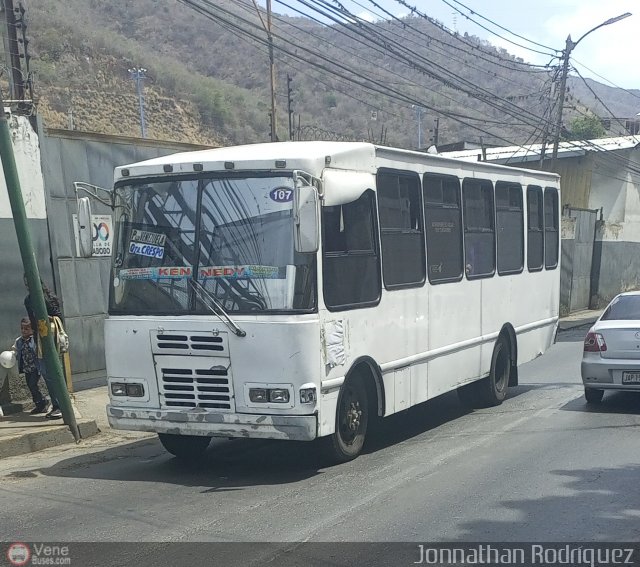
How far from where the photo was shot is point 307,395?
24.5 feet

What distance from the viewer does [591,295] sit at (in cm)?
3309

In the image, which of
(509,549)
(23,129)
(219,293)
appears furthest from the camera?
(23,129)

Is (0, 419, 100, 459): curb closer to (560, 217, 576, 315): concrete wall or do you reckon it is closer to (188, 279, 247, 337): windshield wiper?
(188, 279, 247, 337): windshield wiper

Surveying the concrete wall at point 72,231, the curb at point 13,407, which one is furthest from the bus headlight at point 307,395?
the concrete wall at point 72,231

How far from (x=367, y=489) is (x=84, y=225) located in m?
3.55

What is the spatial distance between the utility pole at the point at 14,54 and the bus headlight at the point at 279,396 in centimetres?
713

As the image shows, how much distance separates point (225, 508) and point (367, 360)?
2266 mm

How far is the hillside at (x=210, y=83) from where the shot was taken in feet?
156

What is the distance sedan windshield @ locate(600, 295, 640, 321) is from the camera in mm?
11812

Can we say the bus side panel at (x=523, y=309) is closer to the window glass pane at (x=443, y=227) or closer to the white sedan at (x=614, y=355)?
the window glass pane at (x=443, y=227)

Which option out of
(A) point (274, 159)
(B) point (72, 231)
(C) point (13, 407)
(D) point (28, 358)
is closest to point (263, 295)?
(A) point (274, 159)

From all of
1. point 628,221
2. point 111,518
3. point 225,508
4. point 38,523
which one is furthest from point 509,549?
point 628,221

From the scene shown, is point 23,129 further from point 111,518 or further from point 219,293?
point 111,518

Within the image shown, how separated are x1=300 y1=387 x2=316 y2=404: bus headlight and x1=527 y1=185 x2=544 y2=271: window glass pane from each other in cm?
657
